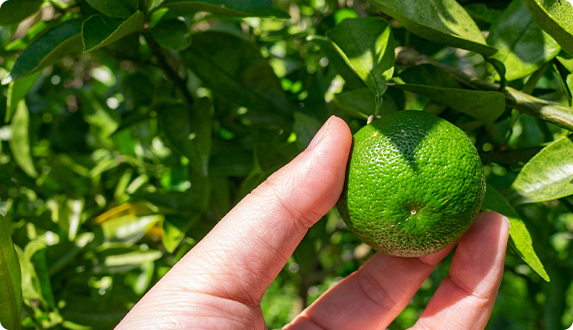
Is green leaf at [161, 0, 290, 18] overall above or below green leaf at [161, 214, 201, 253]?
above

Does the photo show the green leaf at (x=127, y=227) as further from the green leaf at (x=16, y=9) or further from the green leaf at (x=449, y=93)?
the green leaf at (x=449, y=93)

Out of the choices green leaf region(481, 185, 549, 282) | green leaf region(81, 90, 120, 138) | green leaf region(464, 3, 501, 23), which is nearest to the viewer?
green leaf region(481, 185, 549, 282)

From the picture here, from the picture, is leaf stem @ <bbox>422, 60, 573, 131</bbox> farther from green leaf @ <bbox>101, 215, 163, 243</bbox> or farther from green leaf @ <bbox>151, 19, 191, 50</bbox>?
green leaf @ <bbox>101, 215, 163, 243</bbox>

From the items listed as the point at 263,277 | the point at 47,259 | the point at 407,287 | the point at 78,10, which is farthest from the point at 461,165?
the point at 47,259

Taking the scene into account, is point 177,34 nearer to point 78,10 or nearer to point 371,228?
point 78,10

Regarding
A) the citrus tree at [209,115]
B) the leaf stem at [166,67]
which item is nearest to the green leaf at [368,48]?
the citrus tree at [209,115]

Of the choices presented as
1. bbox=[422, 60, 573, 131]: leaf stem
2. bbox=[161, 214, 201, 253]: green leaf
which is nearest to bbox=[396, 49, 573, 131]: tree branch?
bbox=[422, 60, 573, 131]: leaf stem
